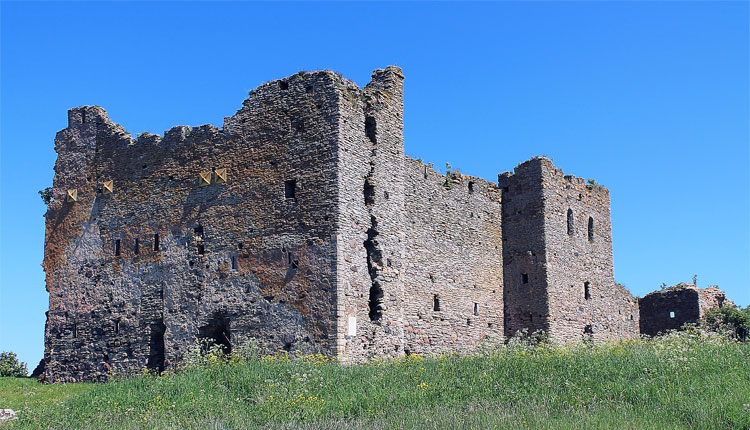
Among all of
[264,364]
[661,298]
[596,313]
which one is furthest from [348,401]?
[661,298]

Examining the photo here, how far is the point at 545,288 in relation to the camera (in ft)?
79.6

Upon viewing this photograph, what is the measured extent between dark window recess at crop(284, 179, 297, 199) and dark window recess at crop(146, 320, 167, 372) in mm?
4741

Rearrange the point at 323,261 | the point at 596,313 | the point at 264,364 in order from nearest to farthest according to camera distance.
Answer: the point at 264,364, the point at 323,261, the point at 596,313

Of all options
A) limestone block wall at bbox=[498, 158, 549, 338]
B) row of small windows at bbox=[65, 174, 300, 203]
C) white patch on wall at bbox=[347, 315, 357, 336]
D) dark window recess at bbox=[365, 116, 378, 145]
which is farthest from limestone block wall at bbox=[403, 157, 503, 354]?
row of small windows at bbox=[65, 174, 300, 203]

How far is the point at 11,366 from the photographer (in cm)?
2472

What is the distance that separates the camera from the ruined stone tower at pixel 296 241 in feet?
60.8

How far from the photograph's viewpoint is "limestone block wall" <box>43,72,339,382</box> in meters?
18.5

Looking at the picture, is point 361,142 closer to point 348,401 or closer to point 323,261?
point 323,261

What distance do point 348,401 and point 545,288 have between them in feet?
39.9

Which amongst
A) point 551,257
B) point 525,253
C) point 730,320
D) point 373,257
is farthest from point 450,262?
point 730,320

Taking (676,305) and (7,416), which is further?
(676,305)

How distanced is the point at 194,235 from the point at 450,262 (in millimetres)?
7219

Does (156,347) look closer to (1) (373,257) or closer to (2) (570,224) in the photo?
(1) (373,257)

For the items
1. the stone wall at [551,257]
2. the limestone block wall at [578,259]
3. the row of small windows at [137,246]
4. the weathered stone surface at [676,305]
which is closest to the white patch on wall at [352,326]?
the row of small windows at [137,246]
